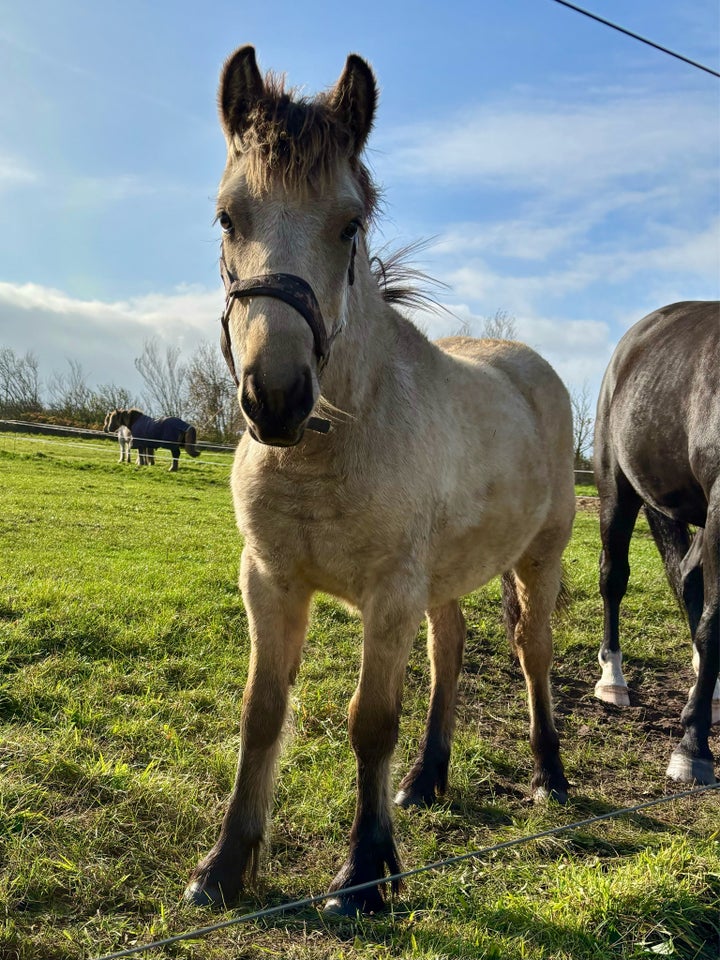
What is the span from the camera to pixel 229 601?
6246mm

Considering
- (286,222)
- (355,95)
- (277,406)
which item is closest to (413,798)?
(277,406)

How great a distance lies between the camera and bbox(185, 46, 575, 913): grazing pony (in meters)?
2.39

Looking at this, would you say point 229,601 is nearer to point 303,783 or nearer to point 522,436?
point 303,783

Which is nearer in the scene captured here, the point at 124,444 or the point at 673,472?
the point at 673,472

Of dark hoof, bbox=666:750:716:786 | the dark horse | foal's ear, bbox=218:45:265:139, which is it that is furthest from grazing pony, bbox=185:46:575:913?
dark hoof, bbox=666:750:716:786

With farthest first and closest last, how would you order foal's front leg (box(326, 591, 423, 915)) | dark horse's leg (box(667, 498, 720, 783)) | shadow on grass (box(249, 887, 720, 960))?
dark horse's leg (box(667, 498, 720, 783)) → foal's front leg (box(326, 591, 423, 915)) → shadow on grass (box(249, 887, 720, 960))

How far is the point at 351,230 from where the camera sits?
2588mm

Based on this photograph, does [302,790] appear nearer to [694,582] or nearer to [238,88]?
[238,88]

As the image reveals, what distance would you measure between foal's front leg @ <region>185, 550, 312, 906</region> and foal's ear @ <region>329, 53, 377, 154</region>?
162 cm

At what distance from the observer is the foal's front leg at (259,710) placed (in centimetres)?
294

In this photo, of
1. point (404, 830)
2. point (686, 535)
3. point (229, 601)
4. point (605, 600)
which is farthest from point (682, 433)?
point (229, 601)

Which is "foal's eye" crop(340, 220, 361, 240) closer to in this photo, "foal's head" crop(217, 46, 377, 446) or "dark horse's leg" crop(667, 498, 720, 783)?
"foal's head" crop(217, 46, 377, 446)

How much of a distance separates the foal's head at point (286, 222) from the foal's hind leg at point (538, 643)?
2.37 meters

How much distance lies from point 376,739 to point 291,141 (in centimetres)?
208
